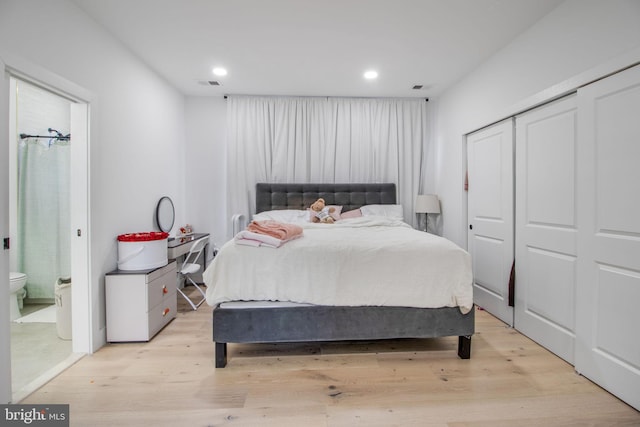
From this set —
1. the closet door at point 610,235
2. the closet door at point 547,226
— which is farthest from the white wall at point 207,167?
the closet door at point 610,235

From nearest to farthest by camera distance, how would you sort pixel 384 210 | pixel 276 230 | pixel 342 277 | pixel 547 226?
pixel 342 277 → pixel 276 230 → pixel 547 226 → pixel 384 210

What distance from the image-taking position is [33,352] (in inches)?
84.7

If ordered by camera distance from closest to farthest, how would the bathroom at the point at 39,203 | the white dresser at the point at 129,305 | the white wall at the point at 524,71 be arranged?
the white wall at the point at 524,71
the white dresser at the point at 129,305
the bathroom at the point at 39,203

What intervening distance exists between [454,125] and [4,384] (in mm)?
4392

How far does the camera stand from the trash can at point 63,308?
90.0 inches

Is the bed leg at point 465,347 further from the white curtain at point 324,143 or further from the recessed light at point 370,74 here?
Result: the recessed light at point 370,74

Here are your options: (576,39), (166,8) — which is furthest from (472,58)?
(166,8)

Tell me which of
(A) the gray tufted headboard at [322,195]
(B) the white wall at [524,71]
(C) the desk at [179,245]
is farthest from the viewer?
Result: (A) the gray tufted headboard at [322,195]

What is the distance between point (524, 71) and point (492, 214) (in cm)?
129

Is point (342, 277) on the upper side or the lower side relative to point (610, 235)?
lower

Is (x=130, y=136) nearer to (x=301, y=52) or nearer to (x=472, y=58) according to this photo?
(x=301, y=52)

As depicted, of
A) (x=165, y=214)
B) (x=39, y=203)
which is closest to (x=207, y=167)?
(x=165, y=214)

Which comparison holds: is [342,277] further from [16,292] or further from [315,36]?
[16,292]

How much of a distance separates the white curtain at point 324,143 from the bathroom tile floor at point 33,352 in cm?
212
